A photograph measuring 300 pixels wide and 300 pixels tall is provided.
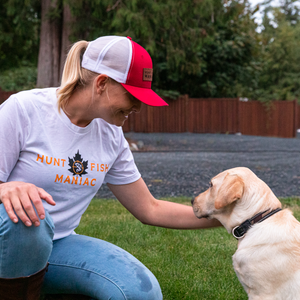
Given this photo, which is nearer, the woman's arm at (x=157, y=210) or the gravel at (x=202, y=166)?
the woman's arm at (x=157, y=210)

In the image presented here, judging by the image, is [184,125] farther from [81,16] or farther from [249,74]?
[81,16]

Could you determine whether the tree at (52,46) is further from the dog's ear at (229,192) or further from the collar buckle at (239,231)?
the collar buckle at (239,231)

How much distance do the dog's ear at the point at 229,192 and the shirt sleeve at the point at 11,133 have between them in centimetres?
130

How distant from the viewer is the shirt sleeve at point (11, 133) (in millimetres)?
2213

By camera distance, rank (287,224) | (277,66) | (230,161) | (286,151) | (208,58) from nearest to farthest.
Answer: (287,224) → (230,161) → (286,151) → (208,58) → (277,66)

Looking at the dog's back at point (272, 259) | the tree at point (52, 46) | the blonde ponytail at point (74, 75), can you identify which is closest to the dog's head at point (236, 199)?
the dog's back at point (272, 259)

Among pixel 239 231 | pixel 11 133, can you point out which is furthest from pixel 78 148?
pixel 239 231

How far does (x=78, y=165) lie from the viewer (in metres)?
2.44

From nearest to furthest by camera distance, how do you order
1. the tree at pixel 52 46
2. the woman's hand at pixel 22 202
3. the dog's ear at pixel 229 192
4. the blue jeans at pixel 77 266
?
the woman's hand at pixel 22 202 → the blue jeans at pixel 77 266 → the dog's ear at pixel 229 192 → the tree at pixel 52 46

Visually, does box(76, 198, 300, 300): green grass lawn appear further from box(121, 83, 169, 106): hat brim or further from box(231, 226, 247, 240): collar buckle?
box(121, 83, 169, 106): hat brim

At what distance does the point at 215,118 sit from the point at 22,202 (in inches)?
823

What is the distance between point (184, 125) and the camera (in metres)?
22.0

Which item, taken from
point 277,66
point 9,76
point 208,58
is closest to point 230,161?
point 208,58

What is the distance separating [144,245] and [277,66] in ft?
110
